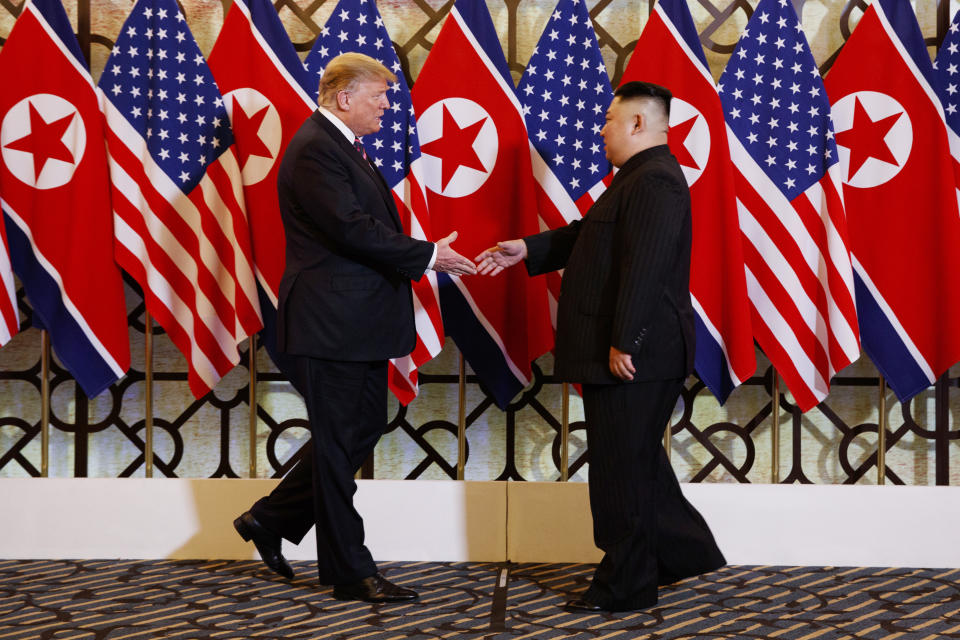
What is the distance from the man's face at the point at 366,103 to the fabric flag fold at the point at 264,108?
53cm

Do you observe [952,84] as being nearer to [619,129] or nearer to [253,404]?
[619,129]

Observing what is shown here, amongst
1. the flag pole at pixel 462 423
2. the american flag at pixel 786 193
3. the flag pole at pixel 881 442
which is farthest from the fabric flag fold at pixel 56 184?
the flag pole at pixel 881 442

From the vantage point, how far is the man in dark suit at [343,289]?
9.16ft

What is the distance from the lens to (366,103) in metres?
2.91

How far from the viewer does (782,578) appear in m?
3.17

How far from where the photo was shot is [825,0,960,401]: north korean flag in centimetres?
331

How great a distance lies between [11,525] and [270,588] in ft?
3.63

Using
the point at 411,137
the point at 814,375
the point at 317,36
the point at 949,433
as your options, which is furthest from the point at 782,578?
the point at 317,36

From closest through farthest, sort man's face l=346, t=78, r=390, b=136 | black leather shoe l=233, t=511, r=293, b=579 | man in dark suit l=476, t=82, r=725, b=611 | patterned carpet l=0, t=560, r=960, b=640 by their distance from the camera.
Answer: patterned carpet l=0, t=560, r=960, b=640 < man in dark suit l=476, t=82, r=725, b=611 < man's face l=346, t=78, r=390, b=136 < black leather shoe l=233, t=511, r=293, b=579

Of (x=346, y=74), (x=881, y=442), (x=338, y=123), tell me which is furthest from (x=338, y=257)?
(x=881, y=442)

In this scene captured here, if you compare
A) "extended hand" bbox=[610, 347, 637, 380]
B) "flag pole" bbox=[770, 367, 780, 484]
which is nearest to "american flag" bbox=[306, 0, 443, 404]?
→ "extended hand" bbox=[610, 347, 637, 380]

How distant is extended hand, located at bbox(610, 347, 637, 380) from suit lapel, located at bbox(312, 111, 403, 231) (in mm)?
809

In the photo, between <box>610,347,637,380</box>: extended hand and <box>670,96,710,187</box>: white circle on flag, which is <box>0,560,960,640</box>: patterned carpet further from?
<box>670,96,710,187</box>: white circle on flag

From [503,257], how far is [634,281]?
1.89ft
